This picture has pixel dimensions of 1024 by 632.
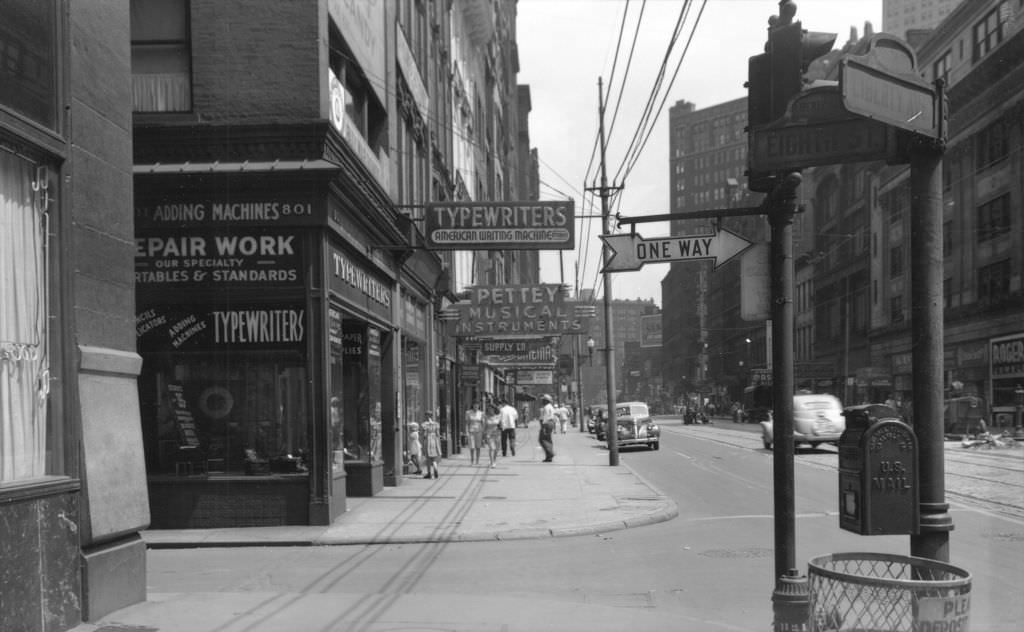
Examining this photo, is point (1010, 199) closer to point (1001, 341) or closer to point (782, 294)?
point (1001, 341)

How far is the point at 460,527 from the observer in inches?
563

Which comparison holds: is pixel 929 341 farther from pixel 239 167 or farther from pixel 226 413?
pixel 226 413

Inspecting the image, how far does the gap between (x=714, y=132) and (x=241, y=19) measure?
17561 cm

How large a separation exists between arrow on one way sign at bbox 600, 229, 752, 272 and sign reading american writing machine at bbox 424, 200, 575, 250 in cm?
709

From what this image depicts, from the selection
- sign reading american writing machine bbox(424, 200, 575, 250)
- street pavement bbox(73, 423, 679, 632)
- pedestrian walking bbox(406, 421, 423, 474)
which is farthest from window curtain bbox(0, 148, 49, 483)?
pedestrian walking bbox(406, 421, 423, 474)

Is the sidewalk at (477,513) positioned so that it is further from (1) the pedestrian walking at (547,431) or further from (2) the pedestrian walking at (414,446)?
(1) the pedestrian walking at (547,431)

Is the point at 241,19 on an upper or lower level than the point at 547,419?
upper

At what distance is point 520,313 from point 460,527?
1332 centimetres

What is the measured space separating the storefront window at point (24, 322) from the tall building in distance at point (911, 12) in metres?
130

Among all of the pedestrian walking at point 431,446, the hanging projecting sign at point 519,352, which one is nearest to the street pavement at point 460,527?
the pedestrian walking at point 431,446

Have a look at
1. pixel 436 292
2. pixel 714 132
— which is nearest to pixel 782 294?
pixel 436 292

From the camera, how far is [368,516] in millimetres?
15422

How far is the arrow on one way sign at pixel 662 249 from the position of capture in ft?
27.0

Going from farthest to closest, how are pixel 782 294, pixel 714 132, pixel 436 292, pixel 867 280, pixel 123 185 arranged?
1. pixel 714 132
2. pixel 867 280
3. pixel 436 292
4. pixel 123 185
5. pixel 782 294
